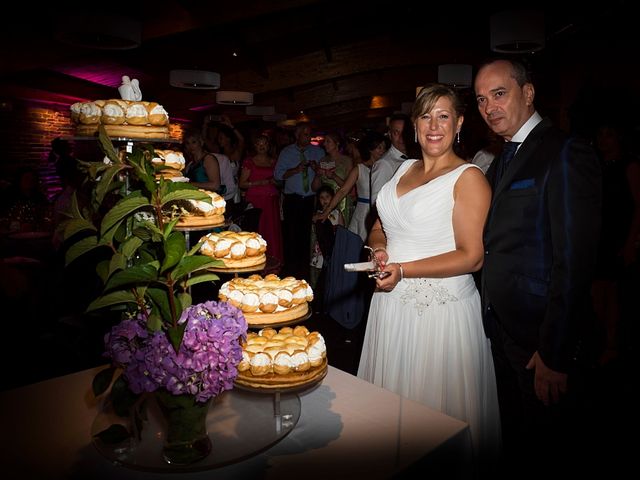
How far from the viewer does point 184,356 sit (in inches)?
41.5

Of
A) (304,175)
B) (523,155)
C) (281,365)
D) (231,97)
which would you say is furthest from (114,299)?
(231,97)

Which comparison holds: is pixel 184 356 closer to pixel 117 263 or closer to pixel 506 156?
pixel 117 263

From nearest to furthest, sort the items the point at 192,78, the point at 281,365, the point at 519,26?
the point at 281,365, the point at 519,26, the point at 192,78

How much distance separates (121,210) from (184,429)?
1.75 ft

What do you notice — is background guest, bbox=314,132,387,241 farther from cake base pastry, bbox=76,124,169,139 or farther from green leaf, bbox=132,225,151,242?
green leaf, bbox=132,225,151,242

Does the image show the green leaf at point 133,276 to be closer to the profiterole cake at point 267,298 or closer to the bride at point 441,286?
the profiterole cake at point 267,298

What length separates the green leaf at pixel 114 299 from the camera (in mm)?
1116

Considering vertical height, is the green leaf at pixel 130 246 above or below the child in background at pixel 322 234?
above

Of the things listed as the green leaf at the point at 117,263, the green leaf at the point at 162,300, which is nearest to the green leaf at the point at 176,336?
the green leaf at the point at 162,300

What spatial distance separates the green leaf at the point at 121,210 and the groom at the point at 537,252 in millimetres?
1252

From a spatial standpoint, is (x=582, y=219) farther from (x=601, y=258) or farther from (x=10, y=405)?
(x=601, y=258)

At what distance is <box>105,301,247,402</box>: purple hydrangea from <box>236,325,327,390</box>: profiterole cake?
33 centimetres

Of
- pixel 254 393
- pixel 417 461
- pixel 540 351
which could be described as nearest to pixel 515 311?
pixel 540 351

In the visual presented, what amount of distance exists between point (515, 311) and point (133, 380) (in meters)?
1.36
